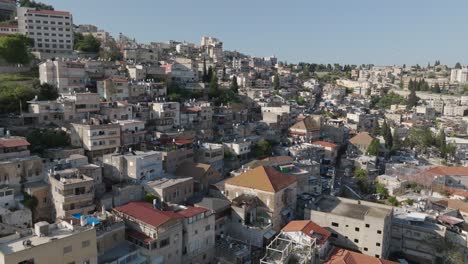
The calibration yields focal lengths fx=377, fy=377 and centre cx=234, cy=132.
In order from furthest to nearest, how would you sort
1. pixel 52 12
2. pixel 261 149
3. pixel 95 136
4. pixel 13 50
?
pixel 52 12, pixel 261 149, pixel 13 50, pixel 95 136

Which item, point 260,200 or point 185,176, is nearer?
point 260,200

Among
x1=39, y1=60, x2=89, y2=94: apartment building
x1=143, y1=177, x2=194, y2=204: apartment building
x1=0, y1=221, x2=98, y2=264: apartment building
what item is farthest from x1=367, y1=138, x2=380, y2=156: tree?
x1=0, y1=221, x2=98, y2=264: apartment building

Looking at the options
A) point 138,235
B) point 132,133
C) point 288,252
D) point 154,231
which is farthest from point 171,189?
point 132,133

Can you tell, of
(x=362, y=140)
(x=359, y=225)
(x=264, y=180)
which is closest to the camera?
(x=359, y=225)

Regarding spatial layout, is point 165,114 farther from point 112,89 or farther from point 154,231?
point 154,231

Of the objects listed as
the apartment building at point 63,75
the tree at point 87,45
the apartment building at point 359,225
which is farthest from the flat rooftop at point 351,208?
the tree at point 87,45

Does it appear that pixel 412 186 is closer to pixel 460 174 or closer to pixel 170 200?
pixel 460 174
